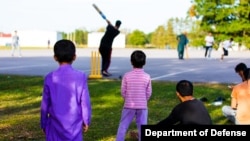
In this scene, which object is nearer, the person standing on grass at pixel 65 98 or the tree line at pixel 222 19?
the person standing on grass at pixel 65 98

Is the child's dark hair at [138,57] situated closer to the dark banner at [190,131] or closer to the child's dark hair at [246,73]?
the child's dark hair at [246,73]

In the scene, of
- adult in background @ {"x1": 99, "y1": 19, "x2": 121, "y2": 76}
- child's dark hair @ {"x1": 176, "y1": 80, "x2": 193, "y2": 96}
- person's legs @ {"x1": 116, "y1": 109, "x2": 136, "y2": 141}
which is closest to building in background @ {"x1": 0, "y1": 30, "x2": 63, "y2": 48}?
adult in background @ {"x1": 99, "y1": 19, "x2": 121, "y2": 76}

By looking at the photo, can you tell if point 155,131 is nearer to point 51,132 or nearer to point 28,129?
point 51,132

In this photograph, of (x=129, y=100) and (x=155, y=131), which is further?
(x=129, y=100)

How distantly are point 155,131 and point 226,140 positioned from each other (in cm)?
55

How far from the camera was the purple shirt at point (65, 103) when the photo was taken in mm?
4738

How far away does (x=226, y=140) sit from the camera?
384 centimetres

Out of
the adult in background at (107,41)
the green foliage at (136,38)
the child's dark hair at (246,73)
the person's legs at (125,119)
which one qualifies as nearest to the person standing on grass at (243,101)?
the child's dark hair at (246,73)

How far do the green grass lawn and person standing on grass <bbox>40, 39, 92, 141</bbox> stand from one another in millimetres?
2950

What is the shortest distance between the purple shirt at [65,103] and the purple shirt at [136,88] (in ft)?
6.41

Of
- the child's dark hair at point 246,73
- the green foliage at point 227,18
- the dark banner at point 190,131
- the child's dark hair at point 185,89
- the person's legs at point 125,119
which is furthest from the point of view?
the green foliage at point 227,18

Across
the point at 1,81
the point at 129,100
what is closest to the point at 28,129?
the point at 129,100

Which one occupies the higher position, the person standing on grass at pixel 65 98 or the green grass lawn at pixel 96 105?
the person standing on grass at pixel 65 98

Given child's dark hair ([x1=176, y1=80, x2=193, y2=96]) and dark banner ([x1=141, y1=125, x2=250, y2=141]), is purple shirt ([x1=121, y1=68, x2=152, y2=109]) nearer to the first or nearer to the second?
child's dark hair ([x1=176, y1=80, x2=193, y2=96])
